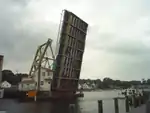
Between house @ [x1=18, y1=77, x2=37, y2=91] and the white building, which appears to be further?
house @ [x1=18, y1=77, x2=37, y2=91]

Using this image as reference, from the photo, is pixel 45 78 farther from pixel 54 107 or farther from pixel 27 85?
pixel 54 107

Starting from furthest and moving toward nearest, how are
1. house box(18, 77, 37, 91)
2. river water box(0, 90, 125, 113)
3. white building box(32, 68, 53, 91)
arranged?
house box(18, 77, 37, 91), white building box(32, 68, 53, 91), river water box(0, 90, 125, 113)

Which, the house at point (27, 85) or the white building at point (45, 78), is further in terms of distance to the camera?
the house at point (27, 85)

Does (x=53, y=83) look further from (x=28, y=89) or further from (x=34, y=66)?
(x=34, y=66)

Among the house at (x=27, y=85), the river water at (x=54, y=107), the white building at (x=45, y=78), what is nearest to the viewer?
the river water at (x=54, y=107)

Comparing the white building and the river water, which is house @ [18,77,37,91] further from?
the river water

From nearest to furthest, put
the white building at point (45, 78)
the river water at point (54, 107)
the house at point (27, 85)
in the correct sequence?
the river water at point (54, 107)
the white building at point (45, 78)
the house at point (27, 85)

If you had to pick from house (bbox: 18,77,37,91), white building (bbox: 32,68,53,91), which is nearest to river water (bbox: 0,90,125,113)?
house (bbox: 18,77,37,91)

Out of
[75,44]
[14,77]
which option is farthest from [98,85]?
[75,44]

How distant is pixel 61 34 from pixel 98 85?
78874 millimetres

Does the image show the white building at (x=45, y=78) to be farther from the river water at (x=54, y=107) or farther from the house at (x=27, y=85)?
the river water at (x=54, y=107)

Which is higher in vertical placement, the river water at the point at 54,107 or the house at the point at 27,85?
the house at the point at 27,85

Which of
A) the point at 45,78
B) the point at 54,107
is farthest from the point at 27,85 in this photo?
the point at 54,107

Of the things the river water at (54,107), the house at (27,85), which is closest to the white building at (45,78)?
the house at (27,85)
